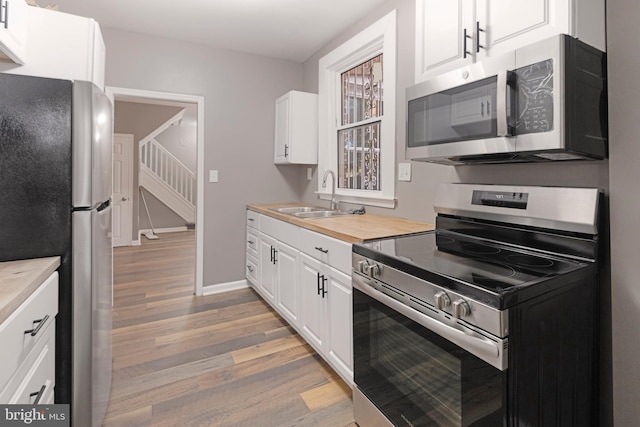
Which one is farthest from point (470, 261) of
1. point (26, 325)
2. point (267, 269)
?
point (267, 269)

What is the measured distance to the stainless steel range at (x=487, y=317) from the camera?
3.02 ft

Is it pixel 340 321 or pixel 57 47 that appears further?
pixel 340 321

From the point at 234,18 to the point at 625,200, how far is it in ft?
9.07

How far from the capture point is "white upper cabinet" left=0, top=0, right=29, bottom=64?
1.17 metres

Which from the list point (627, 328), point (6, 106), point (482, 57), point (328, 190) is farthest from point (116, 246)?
point (627, 328)

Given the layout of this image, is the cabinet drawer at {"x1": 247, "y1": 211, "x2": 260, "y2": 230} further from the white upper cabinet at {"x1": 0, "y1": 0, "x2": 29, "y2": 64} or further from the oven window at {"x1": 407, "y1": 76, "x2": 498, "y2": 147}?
the white upper cabinet at {"x1": 0, "y1": 0, "x2": 29, "y2": 64}

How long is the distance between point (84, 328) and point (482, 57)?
1.91m

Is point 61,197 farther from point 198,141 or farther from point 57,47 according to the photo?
point 198,141

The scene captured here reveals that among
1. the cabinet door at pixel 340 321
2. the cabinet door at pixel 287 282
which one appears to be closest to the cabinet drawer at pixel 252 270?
the cabinet door at pixel 287 282

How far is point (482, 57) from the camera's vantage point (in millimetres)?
1430

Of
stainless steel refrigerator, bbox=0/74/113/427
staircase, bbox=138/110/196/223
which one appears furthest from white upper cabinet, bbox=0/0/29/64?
staircase, bbox=138/110/196/223

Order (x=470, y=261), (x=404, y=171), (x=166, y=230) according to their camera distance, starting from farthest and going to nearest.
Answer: (x=166, y=230), (x=404, y=171), (x=470, y=261)

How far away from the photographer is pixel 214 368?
6.63 feet

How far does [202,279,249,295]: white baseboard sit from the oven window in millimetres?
2443
